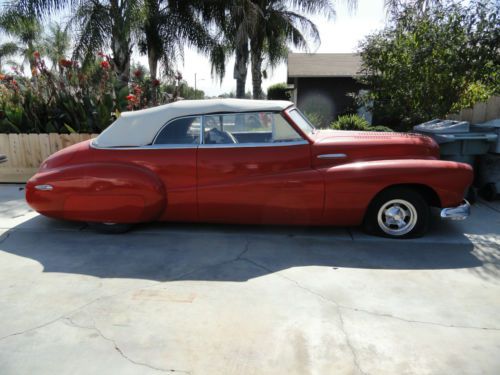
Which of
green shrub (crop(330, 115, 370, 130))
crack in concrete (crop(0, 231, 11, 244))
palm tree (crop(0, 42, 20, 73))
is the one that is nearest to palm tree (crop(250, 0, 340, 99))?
green shrub (crop(330, 115, 370, 130))

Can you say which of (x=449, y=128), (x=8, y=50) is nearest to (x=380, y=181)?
(x=449, y=128)

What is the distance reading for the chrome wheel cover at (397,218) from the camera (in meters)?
4.25

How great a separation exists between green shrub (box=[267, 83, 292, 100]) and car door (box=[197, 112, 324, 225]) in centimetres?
2081

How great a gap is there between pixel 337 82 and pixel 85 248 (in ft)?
52.0

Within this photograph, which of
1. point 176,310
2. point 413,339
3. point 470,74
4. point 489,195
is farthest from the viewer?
point 470,74

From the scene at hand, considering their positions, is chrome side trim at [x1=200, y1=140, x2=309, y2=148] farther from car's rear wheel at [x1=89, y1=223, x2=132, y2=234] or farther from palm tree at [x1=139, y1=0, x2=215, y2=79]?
palm tree at [x1=139, y1=0, x2=215, y2=79]

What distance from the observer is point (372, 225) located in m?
4.32

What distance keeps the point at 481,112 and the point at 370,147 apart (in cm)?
361

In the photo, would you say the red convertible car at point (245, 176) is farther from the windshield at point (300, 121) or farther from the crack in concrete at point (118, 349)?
the crack in concrete at point (118, 349)

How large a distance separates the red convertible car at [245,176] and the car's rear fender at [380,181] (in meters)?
0.01

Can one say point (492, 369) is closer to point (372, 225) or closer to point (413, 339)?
point (413, 339)

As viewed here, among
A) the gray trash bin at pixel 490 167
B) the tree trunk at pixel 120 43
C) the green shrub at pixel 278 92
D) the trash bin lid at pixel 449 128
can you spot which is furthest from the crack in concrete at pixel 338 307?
the green shrub at pixel 278 92

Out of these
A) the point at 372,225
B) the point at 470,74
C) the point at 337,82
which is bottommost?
the point at 372,225

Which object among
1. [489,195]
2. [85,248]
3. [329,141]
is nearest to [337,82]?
[489,195]
